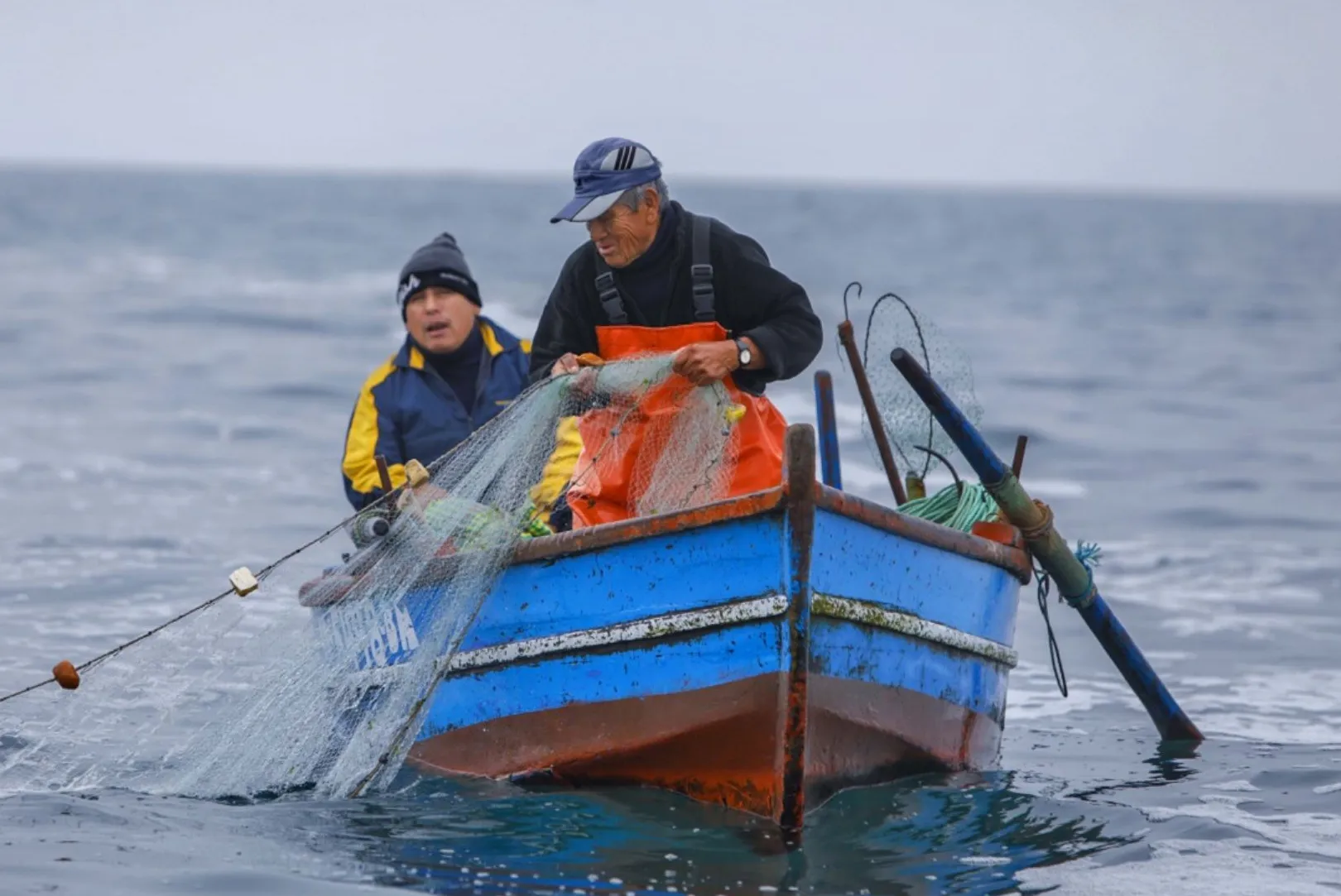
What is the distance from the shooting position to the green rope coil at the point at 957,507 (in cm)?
696

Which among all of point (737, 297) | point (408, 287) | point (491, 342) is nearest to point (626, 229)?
point (737, 297)

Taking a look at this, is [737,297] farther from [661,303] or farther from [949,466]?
[949,466]

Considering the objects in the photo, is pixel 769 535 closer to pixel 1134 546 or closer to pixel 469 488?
pixel 469 488

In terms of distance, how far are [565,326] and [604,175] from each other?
59cm

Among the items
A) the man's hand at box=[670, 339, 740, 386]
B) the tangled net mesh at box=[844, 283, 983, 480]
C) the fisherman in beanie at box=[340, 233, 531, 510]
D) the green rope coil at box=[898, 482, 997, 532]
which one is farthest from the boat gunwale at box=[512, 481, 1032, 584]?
the fisherman in beanie at box=[340, 233, 531, 510]

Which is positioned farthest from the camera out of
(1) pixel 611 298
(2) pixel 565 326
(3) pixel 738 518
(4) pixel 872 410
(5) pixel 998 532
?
(4) pixel 872 410

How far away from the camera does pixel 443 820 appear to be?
5941mm

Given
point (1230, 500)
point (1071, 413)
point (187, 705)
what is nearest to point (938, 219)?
point (1071, 413)

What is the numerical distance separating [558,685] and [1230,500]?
1080cm

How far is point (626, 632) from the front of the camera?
5.66 metres

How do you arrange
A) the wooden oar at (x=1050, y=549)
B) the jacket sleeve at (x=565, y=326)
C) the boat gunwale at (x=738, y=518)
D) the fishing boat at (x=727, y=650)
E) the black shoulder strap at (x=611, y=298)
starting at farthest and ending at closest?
the wooden oar at (x=1050, y=549)
the jacket sleeve at (x=565, y=326)
the black shoulder strap at (x=611, y=298)
the fishing boat at (x=727, y=650)
the boat gunwale at (x=738, y=518)

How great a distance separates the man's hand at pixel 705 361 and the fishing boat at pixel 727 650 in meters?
0.44

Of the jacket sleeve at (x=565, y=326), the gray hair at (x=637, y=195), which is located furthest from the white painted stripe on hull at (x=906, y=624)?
the gray hair at (x=637, y=195)

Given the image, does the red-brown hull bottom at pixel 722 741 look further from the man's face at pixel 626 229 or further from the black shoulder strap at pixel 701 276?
the man's face at pixel 626 229
